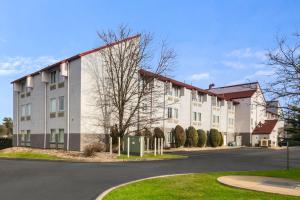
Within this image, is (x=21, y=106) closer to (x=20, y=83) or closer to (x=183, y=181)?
(x=20, y=83)

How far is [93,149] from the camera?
2888 cm

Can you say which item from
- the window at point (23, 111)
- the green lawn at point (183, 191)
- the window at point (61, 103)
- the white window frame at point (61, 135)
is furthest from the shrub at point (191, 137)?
the green lawn at point (183, 191)

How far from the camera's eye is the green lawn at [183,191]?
32.2ft

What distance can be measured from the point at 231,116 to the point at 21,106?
114 ft

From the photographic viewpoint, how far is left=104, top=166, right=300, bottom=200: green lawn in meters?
9.81

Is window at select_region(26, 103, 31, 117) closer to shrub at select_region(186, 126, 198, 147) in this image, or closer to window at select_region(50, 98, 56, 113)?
window at select_region(50, 98, 56, 113)

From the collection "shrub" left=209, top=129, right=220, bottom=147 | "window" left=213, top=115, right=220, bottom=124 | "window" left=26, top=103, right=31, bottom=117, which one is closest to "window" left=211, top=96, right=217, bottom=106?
"window" left=213, top=115, right=220, bottom=124

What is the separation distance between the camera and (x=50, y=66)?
37.2m

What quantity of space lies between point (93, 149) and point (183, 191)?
62.1ft

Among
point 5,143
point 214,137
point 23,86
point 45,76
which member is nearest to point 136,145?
point 45,76

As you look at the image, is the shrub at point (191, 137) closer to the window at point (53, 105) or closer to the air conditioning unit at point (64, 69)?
the window at point (53, 105)

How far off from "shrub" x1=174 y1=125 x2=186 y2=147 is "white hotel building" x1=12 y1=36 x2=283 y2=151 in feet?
2.83

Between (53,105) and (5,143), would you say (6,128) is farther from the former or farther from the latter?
(53,105)

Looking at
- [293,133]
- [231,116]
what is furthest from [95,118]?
[231,116]
